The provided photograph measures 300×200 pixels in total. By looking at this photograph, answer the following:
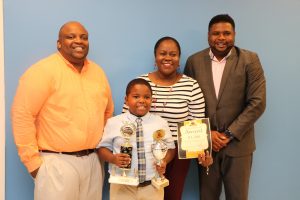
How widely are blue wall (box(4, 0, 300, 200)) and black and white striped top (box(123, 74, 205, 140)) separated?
1.48ft

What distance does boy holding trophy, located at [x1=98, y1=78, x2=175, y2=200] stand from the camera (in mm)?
1817

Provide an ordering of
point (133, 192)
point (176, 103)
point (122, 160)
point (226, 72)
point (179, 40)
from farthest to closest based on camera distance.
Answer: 1. point (179, 40)
2. point (226, 72)
3. point (176, 103)
4. point (133, 192)
5. point (122, 160)

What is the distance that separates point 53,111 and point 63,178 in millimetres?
399

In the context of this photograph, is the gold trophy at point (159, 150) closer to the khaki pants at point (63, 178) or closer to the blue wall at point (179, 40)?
the khaki pants at point (63, 178)

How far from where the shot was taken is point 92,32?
2311 millimetres

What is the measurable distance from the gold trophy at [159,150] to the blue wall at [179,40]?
27.1 inches

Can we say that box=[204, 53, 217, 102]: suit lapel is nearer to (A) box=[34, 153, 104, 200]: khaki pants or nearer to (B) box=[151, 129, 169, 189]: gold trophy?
(B) box=[151, 129, 169, 189]: gold trophy

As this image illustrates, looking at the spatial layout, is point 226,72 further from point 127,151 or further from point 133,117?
point 127,151

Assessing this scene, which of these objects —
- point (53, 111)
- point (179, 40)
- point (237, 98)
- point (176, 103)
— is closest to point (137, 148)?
point (176, 103)

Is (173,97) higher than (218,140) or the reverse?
higher

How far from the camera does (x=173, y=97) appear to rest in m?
2.05

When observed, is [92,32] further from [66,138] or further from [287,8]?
[287,8]

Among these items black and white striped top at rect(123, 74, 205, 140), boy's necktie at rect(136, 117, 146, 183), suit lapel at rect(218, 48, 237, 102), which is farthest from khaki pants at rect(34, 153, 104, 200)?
suit lapel at rect(218, 48, 237, 102)

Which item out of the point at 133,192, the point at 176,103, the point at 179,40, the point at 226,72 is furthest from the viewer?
the point at 179,40
